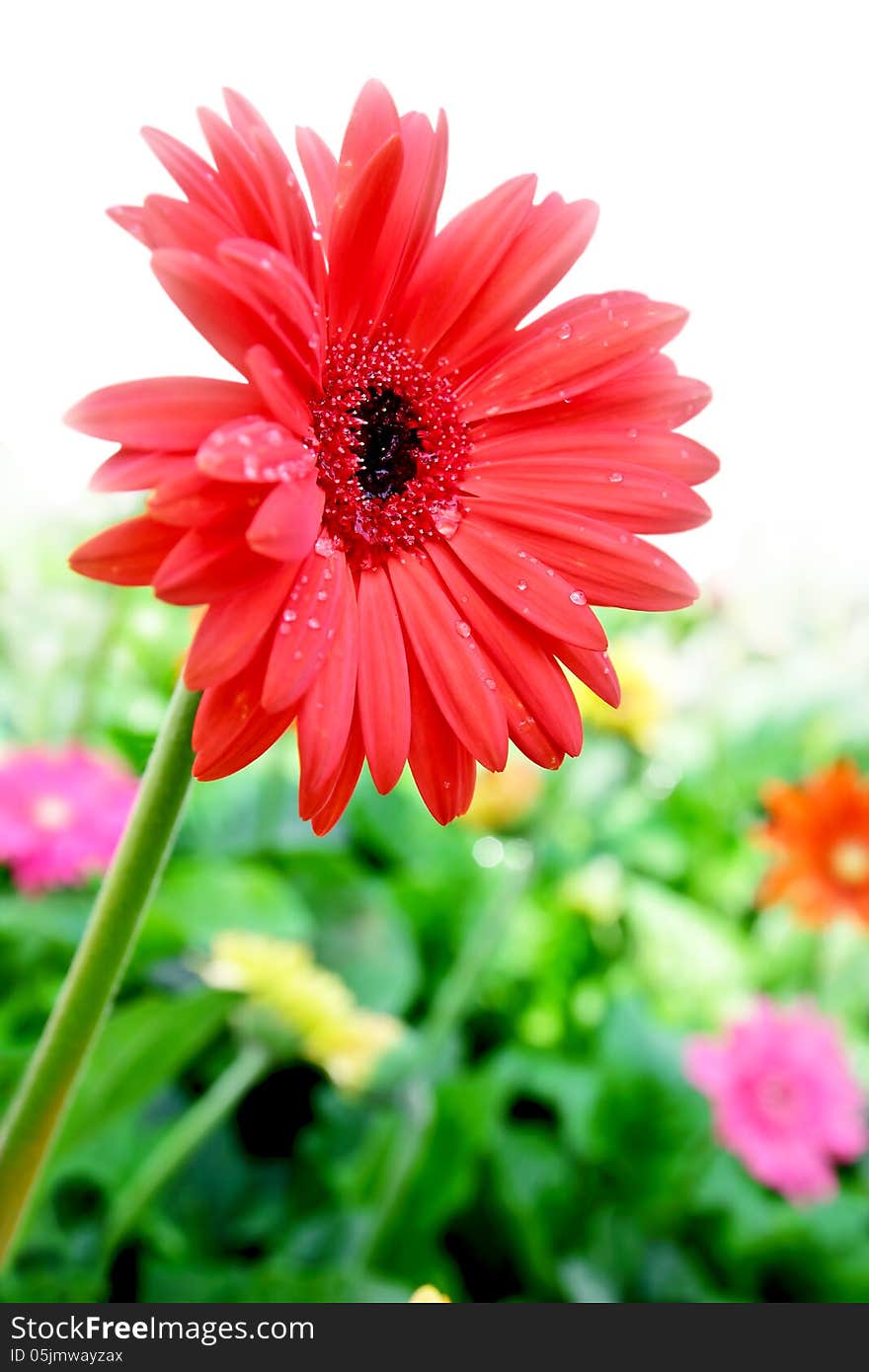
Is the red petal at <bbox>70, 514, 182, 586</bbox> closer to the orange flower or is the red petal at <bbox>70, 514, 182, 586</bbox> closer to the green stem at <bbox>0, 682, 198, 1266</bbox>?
the green stem at <bbox>0, 682, 198, 1266</bbox>

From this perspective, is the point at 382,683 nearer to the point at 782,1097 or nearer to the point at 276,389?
the point at 276,389

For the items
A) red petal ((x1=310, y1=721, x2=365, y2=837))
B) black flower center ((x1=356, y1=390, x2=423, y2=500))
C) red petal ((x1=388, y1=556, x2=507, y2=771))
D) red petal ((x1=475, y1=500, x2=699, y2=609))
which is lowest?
red petal ((x1=310, y1=721, x2=365, y2=837))

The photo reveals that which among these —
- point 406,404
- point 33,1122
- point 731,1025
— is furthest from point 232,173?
point 731,1025

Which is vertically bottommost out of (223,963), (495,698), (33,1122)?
(223,963)

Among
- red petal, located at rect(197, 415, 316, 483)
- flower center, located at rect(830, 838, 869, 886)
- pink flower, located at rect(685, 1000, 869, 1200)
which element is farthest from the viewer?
flower center, located at rect(830, 838, 869, 886)

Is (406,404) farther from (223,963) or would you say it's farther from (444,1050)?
(444,1050)

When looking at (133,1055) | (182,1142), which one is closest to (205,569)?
(133,1055)

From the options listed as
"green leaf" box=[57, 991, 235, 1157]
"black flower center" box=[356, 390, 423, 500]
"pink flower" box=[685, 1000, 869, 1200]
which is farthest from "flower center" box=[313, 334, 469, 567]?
"pink flower" box=[685, 1000, 869, 1200]
